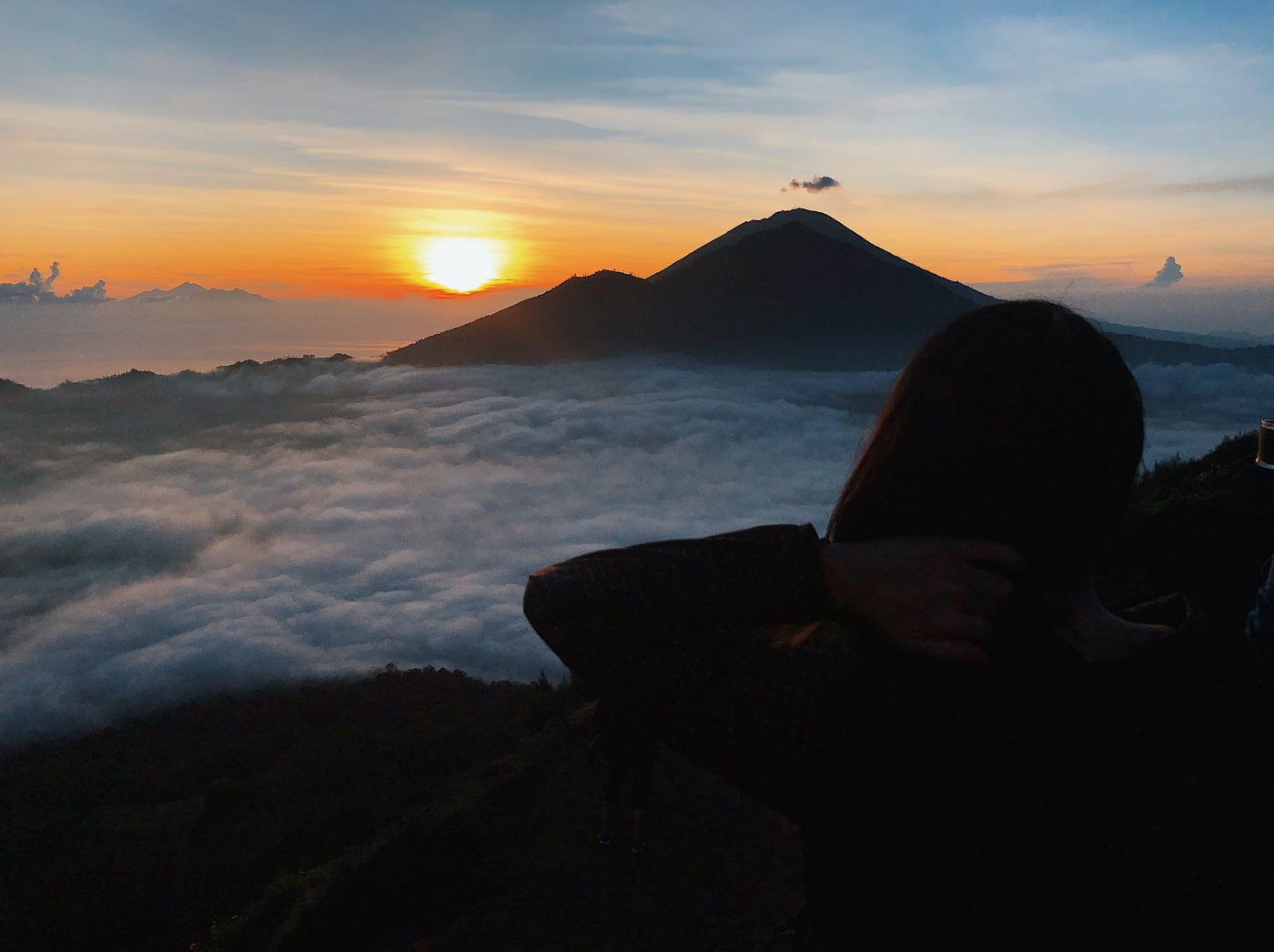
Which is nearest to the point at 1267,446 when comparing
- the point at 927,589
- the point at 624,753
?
the point at 927,589

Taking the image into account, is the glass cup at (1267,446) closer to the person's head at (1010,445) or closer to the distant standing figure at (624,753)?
the person's head at (1010,445)

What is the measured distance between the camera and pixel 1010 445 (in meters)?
0.86

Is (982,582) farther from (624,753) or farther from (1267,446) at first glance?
(624,753)

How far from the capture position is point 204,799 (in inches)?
1335

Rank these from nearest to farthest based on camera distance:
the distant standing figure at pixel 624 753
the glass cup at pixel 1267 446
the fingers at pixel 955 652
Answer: the fingers at pixel 955 652 < the glass cup at pixel 1267 446 < the distant standing figure at pixel 624 753

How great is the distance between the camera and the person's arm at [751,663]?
0.81 metres

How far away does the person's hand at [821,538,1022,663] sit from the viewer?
2.58ft

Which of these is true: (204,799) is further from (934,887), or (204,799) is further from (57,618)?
(57,618)

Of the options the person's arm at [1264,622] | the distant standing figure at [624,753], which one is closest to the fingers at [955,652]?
the person's arm at [1264,622]

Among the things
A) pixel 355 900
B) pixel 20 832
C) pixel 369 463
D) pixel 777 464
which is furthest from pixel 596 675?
pixel 369 463

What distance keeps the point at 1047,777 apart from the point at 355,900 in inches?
514

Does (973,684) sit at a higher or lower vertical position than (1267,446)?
lower

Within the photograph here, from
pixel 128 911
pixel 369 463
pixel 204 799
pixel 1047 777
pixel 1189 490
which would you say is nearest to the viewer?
pixel 1047 777

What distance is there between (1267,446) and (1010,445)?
4.22ft
